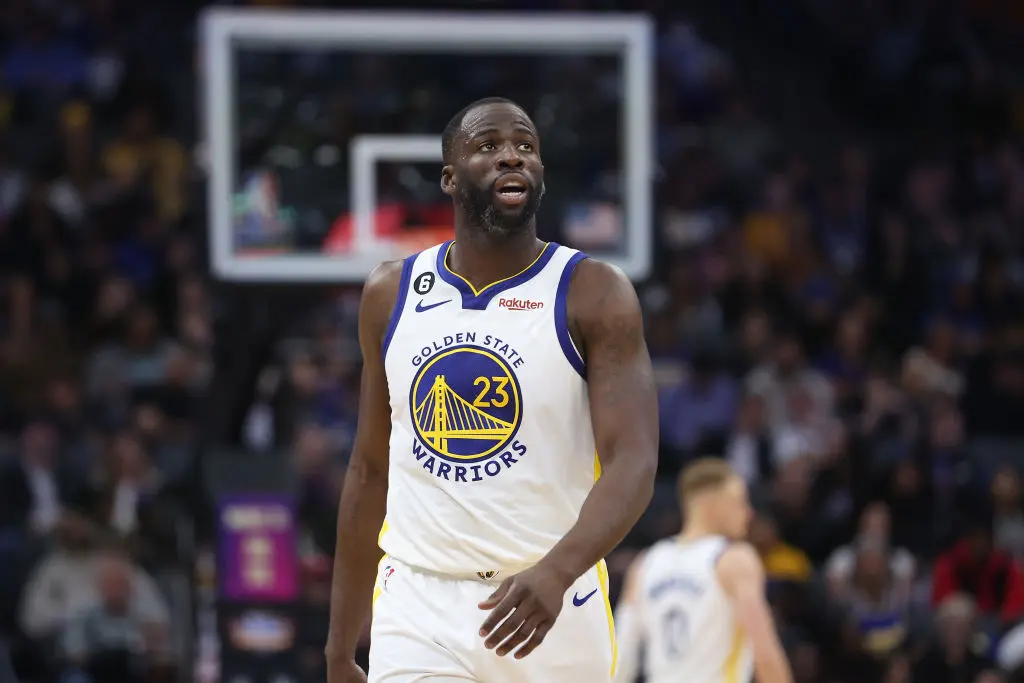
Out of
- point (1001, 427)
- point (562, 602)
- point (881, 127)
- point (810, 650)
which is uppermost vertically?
point (881, 127)

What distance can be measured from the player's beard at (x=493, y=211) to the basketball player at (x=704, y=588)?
323cm

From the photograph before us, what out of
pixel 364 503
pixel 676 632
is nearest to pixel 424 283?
pixel 364 503

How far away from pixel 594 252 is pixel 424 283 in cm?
537

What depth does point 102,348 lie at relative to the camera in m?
12.2

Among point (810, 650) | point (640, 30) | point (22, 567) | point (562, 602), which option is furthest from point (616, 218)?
point (562, 602)

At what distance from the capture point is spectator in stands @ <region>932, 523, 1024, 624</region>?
1064cm

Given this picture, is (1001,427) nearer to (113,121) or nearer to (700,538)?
(700,538)

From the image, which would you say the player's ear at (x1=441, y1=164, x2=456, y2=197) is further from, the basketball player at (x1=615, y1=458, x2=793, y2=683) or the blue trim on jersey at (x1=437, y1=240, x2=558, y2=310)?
the basketball player at (x1=615, y1=458, x2=793, y2=683)

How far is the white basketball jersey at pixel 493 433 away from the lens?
13.3ft

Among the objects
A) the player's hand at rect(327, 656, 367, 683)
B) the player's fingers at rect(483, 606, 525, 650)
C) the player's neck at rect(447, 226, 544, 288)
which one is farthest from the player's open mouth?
the player's hand at rect(327, 656, 367, 683)

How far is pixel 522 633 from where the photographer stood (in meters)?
3.72

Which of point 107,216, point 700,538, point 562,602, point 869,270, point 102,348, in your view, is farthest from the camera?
point 869,270

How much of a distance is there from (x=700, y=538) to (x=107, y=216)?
7.10m

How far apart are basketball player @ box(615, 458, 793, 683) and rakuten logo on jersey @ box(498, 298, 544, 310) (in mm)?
3211
